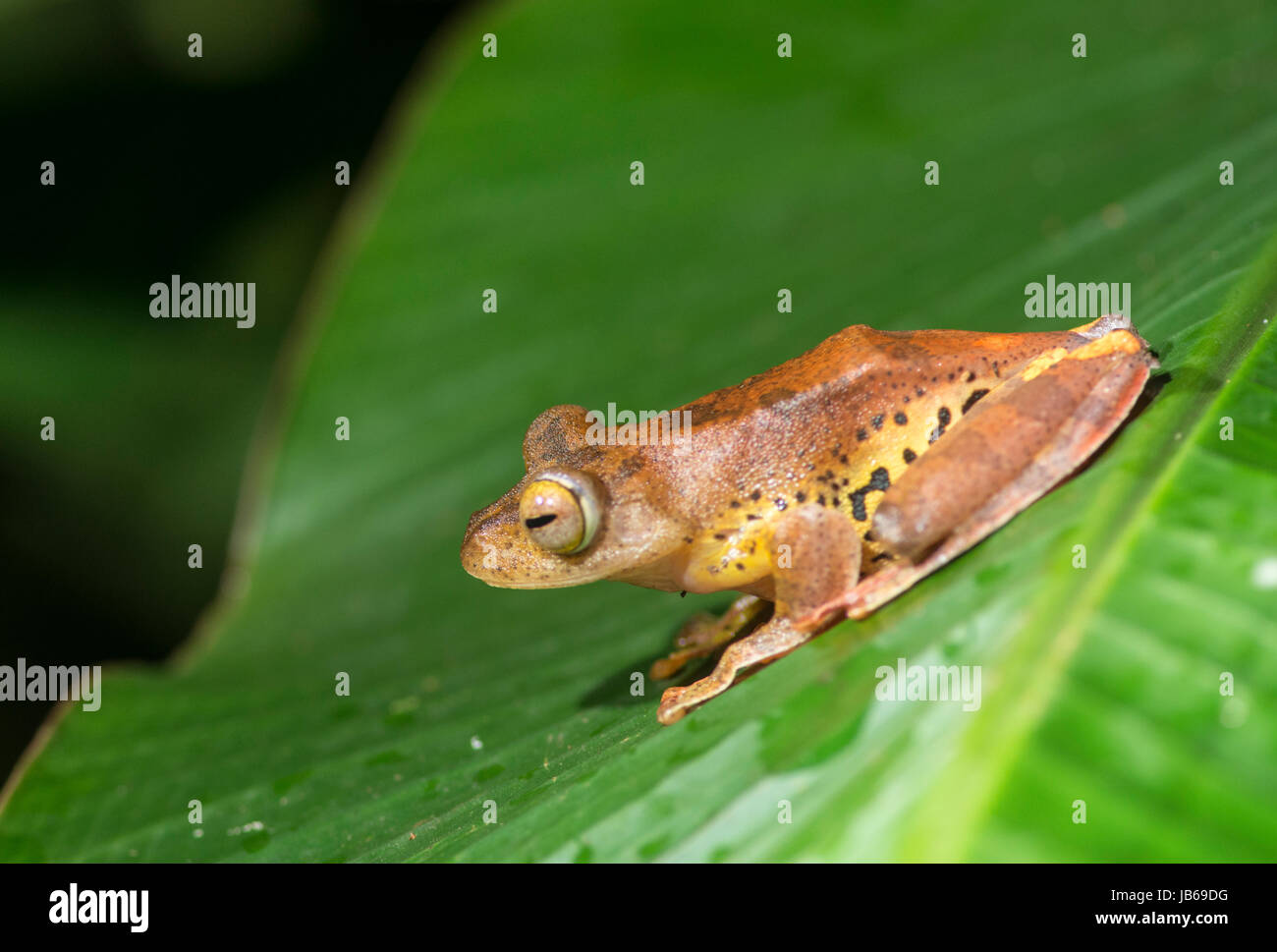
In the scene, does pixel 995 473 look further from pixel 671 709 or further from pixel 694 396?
pixel 694 396

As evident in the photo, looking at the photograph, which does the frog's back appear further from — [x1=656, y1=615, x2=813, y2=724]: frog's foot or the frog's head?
[x1=656, y1=615, x2=813, y2=724]: frog's foot

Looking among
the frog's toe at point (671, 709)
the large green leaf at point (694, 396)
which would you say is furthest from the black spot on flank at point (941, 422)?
the frog's toe at point (671, 709)

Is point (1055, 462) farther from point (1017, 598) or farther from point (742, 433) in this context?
point (742, 433)

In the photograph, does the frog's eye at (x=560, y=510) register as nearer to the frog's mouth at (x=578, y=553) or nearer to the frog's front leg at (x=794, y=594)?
the frog's mouth at (x=578, y=553)

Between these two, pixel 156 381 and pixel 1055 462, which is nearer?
pixel 1055 462
